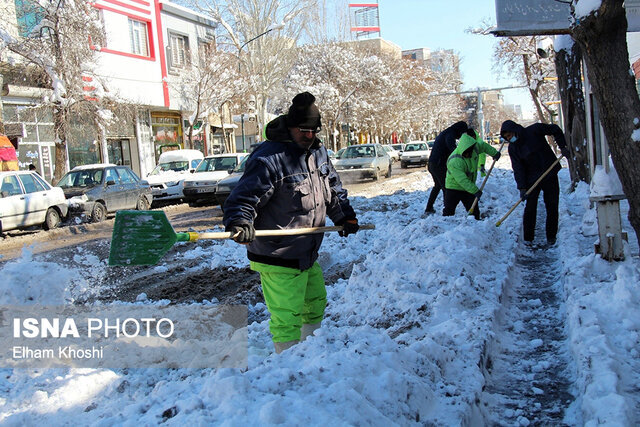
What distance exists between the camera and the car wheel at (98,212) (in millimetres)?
15102

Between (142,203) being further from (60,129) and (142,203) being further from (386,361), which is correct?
(386,361)

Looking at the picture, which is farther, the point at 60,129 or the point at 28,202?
the point at 60,129

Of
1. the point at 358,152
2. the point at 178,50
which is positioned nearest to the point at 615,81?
the point at 358,152

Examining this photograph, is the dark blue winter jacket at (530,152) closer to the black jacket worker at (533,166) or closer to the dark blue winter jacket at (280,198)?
the black jacket worker at (533,166)

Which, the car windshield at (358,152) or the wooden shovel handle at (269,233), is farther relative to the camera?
the car windshield at (358,152)

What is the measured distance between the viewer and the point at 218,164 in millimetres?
18906

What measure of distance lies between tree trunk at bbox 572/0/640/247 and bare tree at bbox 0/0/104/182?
1596 centimetres

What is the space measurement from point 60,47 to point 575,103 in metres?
13.9

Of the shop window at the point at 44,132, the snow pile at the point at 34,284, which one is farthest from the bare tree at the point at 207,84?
the snow pile at the point at 34,284

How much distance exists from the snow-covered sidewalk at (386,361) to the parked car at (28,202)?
7090 millimetres

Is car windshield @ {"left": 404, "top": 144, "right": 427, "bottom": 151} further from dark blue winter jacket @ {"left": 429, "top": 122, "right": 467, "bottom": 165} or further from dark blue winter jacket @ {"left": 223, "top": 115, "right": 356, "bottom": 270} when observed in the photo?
dark blue winter jacket @ {"left": 223, "top": 115, "right": 356, "bottom": 270}

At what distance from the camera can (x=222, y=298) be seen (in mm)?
6539

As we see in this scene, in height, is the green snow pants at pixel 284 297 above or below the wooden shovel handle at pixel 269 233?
below

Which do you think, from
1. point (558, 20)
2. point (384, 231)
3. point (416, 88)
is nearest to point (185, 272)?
point (384, 231)
